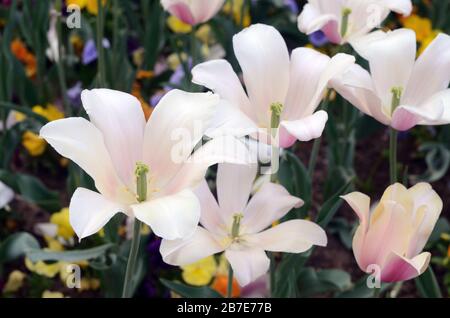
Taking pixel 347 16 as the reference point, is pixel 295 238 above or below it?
below

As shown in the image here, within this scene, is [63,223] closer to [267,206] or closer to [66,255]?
[66,255]

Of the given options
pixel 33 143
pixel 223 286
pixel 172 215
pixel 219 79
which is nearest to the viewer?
pixel 172 215

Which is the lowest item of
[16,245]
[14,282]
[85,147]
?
[14,282]

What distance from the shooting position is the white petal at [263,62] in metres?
1.36

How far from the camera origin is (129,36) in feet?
8.74

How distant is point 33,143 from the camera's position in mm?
2246

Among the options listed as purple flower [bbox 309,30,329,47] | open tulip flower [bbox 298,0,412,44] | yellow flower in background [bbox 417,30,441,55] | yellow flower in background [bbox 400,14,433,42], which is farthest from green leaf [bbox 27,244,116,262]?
yellow flower in background [bbox 400,14,433,42]

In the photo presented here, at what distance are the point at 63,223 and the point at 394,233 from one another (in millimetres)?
922

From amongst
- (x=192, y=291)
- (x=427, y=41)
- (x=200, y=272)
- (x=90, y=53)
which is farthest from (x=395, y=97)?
(x=90, y=53)

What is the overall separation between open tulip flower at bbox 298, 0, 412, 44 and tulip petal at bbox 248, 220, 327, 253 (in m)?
0.40

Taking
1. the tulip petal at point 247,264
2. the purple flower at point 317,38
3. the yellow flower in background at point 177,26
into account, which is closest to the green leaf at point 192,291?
the tulip petal at point 247,264
